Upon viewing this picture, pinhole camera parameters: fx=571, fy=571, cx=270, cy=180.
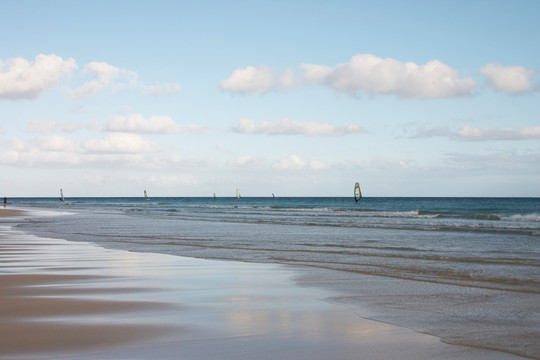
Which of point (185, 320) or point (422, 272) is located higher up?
point (185, 320)

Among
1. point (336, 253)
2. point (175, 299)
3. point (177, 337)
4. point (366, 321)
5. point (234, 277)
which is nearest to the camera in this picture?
point (177, 337)

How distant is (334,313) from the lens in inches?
308

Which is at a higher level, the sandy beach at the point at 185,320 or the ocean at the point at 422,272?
the sandy beach at the point at 185,320

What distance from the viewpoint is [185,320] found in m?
Result: 7.22

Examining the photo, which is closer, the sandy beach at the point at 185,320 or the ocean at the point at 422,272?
the sandy beach at the point at 185,320

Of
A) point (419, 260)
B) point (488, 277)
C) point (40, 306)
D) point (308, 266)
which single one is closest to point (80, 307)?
point (40, 306)

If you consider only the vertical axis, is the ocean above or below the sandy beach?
below

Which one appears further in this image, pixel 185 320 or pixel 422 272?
pixel 422 272

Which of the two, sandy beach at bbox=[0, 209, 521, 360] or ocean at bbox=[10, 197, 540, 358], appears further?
ocean at bbox=[10, 197, 540, 358]

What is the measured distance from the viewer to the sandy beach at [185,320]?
18.9 feet

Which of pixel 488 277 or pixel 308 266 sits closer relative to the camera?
pixel 488 277

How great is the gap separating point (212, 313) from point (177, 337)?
140 cm

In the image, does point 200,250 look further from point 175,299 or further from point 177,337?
point 177,337

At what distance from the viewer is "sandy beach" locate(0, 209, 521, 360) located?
18.9 feet
